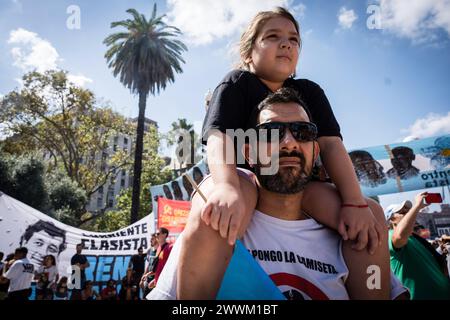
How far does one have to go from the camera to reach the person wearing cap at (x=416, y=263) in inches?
134

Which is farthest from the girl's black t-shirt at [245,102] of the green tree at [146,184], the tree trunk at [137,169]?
the green tree at [146,184]

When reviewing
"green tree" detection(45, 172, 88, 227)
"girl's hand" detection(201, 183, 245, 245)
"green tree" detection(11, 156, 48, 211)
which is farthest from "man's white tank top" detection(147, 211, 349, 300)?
"green tree" detection(45, 172, 88, 227)

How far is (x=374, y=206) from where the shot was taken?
1.77 metres

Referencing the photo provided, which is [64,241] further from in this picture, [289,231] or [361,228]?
[361,228]

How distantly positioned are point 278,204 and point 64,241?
35.5 feet

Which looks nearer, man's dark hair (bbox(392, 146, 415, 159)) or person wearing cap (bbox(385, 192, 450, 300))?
person wearing cap (bbox(385, 192, 450, 300))

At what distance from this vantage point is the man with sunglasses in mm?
1550

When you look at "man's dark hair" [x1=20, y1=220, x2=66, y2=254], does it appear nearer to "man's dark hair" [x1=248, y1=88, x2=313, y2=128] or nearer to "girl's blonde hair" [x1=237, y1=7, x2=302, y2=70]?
"girl's blonde hair" [x1=237, y1=7, x2=302, y2=70]

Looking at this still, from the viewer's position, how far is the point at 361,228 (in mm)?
1572

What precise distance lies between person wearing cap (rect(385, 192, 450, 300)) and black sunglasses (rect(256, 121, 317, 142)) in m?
2.42

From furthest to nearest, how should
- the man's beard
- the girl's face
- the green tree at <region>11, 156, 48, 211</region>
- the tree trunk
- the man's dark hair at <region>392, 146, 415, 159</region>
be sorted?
1. the green tree at <region>11, 156, 48, 211</region>
2. the tree trunk
3. the man's dark hair at <region>392, 146, 415, 159</region>
4. the girl's face
5. the man's beard

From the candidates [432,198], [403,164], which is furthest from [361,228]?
[403,164]
